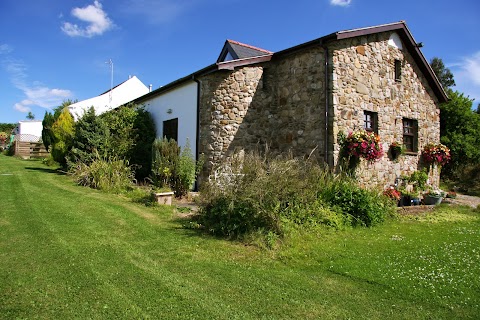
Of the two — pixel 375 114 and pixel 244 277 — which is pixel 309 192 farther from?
pixel 375 114

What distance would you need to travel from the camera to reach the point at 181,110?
471 inches

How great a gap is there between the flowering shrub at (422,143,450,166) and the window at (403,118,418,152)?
0.47 metres

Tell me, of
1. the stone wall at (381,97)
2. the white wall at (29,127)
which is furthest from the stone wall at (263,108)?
the white wall at (29,127)

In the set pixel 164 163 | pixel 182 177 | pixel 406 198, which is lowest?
pixel 406 198

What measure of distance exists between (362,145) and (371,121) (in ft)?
6.47

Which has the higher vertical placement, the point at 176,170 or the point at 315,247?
the point at 176,170

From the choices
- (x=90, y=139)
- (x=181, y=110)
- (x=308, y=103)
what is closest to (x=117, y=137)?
(x=90, y=139)

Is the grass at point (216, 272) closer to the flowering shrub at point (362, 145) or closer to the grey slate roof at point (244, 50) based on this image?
the flowering shrub at point (362, 145)

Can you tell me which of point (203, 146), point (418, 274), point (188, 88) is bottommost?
point (418, 274)

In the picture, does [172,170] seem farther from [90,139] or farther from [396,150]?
[396,150]

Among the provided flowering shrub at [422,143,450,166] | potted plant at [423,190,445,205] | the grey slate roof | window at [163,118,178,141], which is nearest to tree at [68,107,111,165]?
window at [163,118,178,141]

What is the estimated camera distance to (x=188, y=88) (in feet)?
37.9

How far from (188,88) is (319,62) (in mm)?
4717

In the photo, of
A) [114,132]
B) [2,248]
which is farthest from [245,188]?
[114,132]
